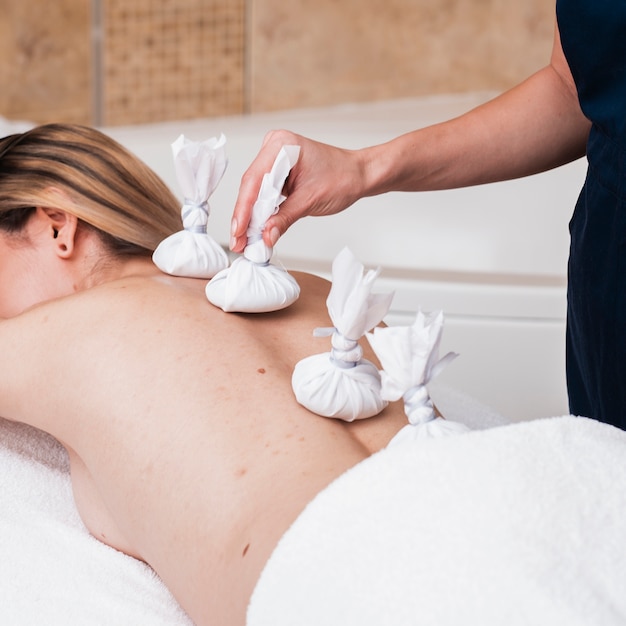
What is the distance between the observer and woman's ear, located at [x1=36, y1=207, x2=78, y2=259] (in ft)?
4.13

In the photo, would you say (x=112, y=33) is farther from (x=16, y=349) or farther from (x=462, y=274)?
(x=16, y=349)

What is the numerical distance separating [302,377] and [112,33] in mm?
2420

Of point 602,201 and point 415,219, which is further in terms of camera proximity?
point 415,219

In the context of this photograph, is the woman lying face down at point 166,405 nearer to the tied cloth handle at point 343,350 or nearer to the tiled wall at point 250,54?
the tied cloth handle at point 343,350

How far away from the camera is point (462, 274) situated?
2215 millimetres

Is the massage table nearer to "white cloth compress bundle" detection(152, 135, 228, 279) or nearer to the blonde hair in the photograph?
"white cloth compress bundle" detection(152, 135, 228, 279)

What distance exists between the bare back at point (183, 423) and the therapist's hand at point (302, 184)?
0.10m

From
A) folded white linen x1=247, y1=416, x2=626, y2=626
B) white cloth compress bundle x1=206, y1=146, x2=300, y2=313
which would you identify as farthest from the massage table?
white cloth compress bundle x1=206, y1=146, x2=300, y2=313

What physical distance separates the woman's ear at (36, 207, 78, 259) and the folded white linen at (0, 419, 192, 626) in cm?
25

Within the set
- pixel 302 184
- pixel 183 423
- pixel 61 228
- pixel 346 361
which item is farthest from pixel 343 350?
pixel 61 228

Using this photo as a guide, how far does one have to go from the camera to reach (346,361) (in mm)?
971

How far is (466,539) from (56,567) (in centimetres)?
51

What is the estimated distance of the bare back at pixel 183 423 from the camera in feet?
2.92

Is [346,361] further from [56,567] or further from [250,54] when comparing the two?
[250,54]
